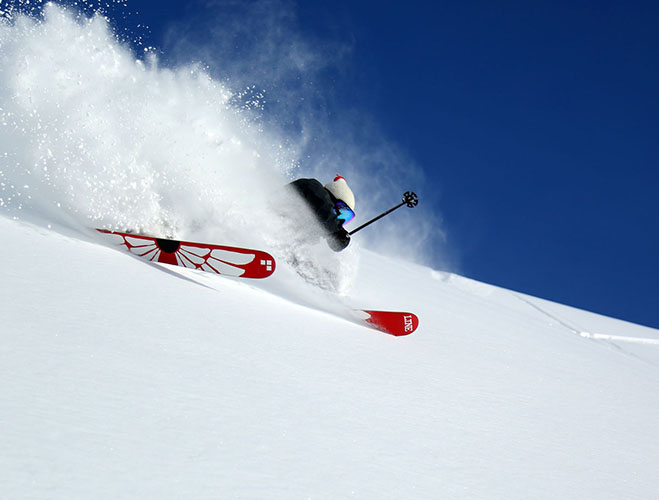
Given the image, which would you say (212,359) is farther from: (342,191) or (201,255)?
(342,191)

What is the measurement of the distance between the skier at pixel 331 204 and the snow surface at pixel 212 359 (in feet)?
0.74

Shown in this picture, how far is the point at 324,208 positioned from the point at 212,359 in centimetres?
293

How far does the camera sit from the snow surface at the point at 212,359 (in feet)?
4.45

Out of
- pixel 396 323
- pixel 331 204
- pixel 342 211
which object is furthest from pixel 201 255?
pixel 342 211

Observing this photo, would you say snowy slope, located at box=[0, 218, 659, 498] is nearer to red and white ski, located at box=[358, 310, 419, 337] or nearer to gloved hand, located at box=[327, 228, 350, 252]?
red and white ski, located at box=[358, 310, 419, 337]

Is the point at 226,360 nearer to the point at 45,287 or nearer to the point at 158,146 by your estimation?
the point at 45,287

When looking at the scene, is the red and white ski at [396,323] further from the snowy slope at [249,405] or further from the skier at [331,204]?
the skier at [331,204]

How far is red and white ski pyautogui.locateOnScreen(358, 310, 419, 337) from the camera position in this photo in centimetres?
379

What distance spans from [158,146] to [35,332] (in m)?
2.76

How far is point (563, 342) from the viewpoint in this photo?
6.00 m

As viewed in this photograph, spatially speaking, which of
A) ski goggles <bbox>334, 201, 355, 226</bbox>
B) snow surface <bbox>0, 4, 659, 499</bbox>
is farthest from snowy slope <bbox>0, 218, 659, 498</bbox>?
ski goggles <bbox>334, 201, 355, 226</bbox>

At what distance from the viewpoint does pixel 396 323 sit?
3.83 meters

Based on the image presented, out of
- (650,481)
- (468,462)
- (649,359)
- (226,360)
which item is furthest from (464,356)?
(649,359)

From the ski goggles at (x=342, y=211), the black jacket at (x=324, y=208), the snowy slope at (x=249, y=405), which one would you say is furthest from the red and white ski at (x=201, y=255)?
the ski goggles at (x=342, y=211)
